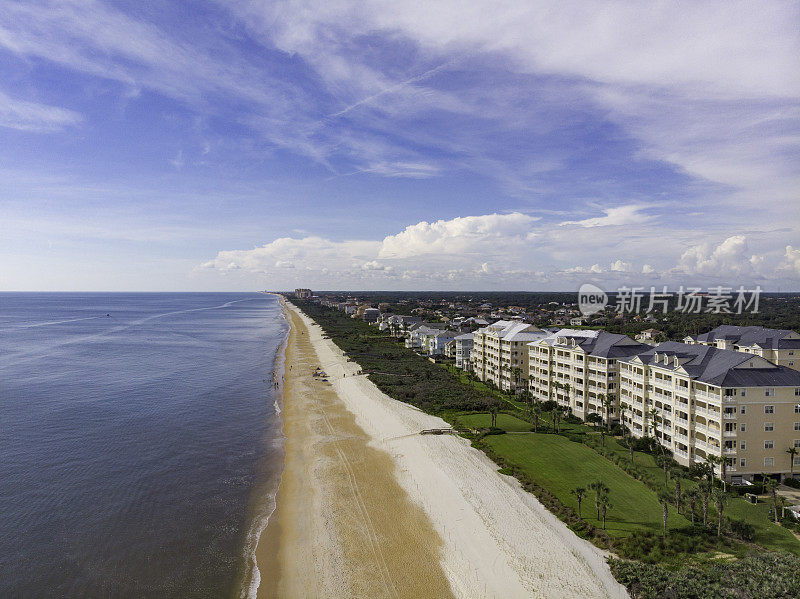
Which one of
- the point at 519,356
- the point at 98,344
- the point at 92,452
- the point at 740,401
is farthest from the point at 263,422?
the point at 98,344

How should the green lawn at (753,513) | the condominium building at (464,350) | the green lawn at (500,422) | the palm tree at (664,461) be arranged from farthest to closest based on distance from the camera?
the condominium building at (464,350)
the green lawn at (500,422)
the palm tree at (664,461)
the green lawn at (753,513)

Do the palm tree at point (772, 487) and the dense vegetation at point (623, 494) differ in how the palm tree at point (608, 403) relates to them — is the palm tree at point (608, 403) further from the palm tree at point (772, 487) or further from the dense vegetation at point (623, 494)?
the palm tree at point (772, 487)

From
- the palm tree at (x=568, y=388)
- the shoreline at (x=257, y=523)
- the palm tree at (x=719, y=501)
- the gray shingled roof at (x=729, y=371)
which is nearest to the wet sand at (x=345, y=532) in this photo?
the shoreline at (x=257, y=523)

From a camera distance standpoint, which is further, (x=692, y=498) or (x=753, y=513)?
(x=753, y=513)

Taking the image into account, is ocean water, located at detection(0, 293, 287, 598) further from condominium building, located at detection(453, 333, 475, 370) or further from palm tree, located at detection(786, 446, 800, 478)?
palm tree, located at detection(786, 446, 800, 478)

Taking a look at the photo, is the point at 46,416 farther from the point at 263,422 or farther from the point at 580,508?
the point at 580,508

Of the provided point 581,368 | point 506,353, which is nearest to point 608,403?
point 581,368

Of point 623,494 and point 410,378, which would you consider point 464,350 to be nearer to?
point 410,378
